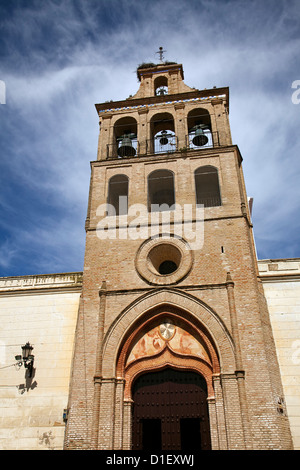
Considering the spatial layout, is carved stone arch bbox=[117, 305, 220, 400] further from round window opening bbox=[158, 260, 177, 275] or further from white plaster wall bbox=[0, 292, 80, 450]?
white plaster wall bbox=[0, 292, 80, 450]

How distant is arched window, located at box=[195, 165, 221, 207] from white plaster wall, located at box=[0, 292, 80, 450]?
637 centimetres

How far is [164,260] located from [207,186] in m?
4.30

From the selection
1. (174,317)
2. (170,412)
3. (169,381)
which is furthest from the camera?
(174,317)

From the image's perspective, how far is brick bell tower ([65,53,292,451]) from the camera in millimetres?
11297

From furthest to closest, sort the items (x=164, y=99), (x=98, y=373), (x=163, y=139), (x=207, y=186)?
1. (x=164, y=99)
2. (x=163, y=139)
3. (x=207, y=186)
4. (x=98, y=373)

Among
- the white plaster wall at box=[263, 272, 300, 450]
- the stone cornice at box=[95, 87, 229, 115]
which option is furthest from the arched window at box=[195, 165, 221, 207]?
the white plaster wall at box=[263, 272, 300, 450]

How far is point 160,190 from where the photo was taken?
57.3ft

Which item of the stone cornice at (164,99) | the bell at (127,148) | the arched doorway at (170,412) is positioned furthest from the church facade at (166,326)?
the stone cornice at (164,99)

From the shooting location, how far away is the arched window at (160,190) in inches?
633

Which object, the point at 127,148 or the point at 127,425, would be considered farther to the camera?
the point at 127,148

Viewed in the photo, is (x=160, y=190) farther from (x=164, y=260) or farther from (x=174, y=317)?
(x=174, y=317)

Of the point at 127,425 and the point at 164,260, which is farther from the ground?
the point at 164,260

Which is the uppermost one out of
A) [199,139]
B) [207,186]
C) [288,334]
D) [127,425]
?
[199,139]

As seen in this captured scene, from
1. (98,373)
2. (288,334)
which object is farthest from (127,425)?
(288,334)
